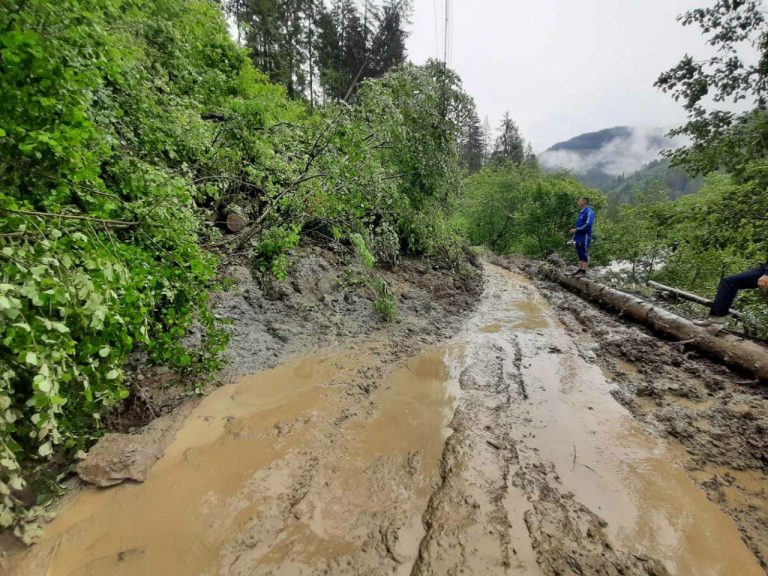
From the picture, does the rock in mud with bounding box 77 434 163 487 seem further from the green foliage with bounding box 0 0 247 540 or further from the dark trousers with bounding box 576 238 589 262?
the dark trousers with bounding box 576 238 589 262

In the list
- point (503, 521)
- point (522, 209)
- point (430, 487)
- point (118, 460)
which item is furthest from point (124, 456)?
point (522, 209)

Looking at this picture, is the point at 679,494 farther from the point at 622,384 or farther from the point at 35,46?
the point at 35,46

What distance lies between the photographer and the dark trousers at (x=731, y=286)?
201 inches

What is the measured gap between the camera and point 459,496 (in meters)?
2.40

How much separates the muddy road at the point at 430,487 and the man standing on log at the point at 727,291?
3.83 ft

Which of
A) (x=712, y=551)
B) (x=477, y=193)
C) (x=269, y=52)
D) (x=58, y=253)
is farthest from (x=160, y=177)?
(x=477, y=193)

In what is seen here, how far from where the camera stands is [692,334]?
5156 millimetres

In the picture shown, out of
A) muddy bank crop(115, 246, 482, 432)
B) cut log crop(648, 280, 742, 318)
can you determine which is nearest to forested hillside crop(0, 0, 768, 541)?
muddy bank crop(115, 246, 482, 432)

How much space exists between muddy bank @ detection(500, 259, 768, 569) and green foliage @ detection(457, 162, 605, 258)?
47.7ft

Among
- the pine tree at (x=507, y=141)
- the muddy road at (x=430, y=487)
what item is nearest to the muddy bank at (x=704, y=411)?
Answer: the muddy road at (x=430, y=487)

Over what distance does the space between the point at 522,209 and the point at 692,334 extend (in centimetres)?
1794

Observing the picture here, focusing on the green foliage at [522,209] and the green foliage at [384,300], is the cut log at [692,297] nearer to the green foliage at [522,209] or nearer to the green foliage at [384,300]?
the green foliage at [384,300]

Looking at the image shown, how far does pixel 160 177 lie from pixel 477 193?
22896mm

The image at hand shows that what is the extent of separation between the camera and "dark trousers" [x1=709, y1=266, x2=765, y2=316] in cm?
510
